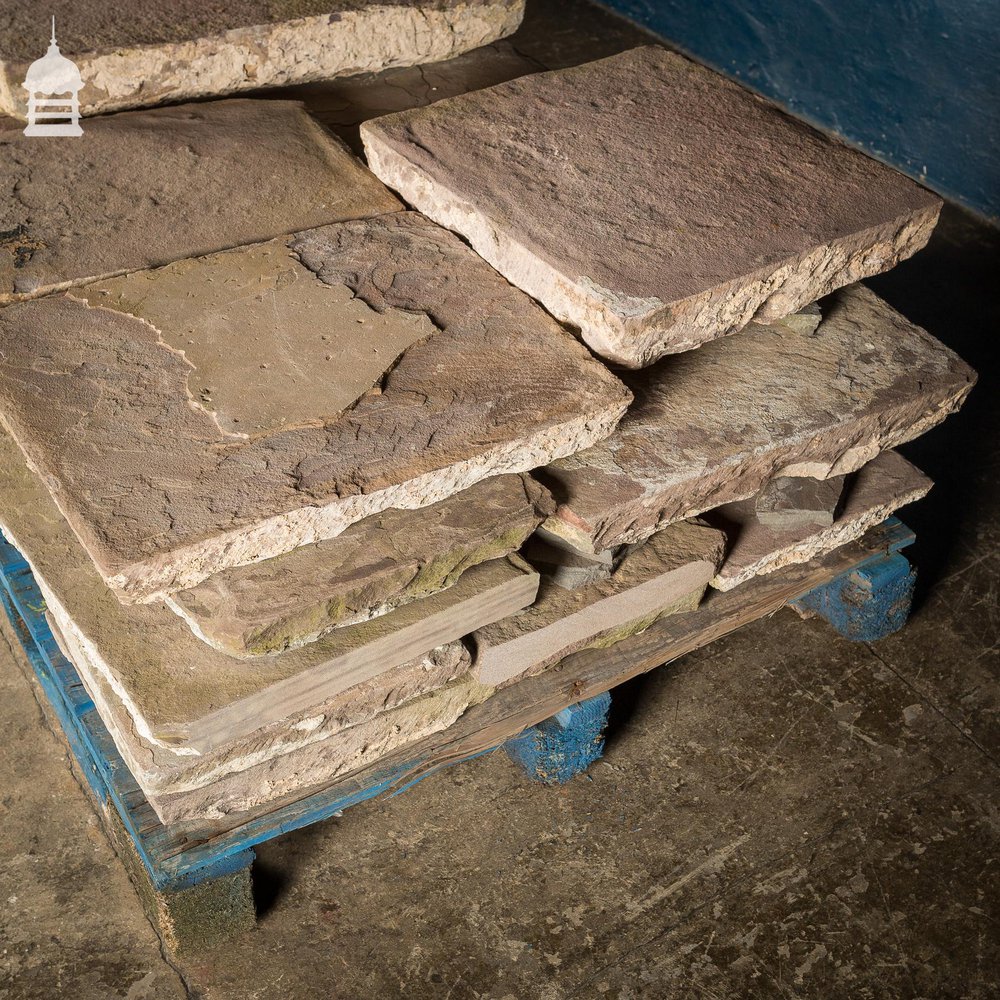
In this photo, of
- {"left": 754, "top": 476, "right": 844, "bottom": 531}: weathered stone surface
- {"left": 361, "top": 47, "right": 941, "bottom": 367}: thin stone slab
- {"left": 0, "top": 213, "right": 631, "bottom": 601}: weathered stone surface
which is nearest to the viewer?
{"left": 0, "top": 213, "right": 631, "bottom": 601}: weathered stone surface

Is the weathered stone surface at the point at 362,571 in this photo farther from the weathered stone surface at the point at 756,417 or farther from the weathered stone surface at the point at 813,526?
the weathered stone surface at the point at 813,526

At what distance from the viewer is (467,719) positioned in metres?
2.26

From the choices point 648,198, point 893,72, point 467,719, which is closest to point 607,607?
point 467,719

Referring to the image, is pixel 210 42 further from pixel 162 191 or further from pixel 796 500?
pixel 796 500

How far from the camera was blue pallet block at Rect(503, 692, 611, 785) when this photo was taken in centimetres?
241

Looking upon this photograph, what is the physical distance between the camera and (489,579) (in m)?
2.01

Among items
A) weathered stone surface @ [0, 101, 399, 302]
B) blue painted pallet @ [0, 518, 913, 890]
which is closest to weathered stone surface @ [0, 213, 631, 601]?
weathered stone surface @ [0, 101, 399, 302]

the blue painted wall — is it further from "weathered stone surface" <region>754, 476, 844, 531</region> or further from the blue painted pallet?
"weathered stone surface" <region>754, 476, 844, 531</region>

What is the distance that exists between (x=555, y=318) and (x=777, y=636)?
1.22m

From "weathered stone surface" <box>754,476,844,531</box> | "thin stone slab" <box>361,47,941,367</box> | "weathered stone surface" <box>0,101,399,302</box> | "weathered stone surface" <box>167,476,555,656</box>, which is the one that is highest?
"thin stone slab" <box>361,47,941,367</box>

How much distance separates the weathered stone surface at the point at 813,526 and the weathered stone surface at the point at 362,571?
2.06 feet

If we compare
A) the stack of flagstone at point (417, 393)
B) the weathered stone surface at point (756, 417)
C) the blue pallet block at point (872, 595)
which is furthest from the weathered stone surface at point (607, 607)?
the blue pallet block at point (872, 595)

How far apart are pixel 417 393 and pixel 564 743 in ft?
3.03

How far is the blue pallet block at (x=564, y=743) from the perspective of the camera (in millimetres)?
2412
